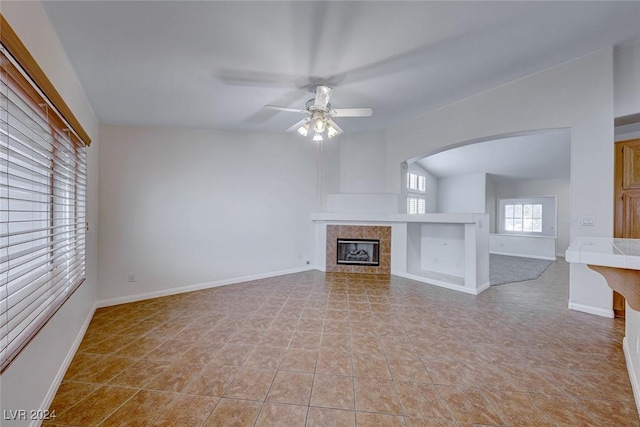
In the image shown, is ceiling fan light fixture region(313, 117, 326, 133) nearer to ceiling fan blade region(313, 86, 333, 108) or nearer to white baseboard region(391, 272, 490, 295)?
ceiling fan blade region(313, 86, 333, 108)

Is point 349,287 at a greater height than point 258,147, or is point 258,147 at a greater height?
point 258,147

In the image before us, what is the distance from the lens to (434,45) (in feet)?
7.70

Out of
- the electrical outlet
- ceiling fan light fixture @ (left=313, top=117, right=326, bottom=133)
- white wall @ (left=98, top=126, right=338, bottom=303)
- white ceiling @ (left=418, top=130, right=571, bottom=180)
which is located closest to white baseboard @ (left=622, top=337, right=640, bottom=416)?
the electrical outlet

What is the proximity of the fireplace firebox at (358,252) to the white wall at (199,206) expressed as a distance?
660 millimetres

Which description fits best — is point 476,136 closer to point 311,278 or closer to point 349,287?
point 349,287

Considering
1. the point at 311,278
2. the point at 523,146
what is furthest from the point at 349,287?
the point at 523,146

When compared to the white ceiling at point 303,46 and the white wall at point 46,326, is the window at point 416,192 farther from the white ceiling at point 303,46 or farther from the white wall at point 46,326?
the white wall at point 46,326

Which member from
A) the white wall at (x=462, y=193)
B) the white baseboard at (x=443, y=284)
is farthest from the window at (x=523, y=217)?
the white baseboard at (x=443, y=284)

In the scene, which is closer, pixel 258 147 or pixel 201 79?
pixel 201 79

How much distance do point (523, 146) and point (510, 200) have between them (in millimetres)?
2743

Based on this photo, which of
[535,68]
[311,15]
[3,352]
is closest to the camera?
[3,352]

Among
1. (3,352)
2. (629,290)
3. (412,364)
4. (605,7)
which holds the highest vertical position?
(605,7)

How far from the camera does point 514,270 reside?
560 cm

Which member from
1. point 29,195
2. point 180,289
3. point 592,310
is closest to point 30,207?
point 29,195
